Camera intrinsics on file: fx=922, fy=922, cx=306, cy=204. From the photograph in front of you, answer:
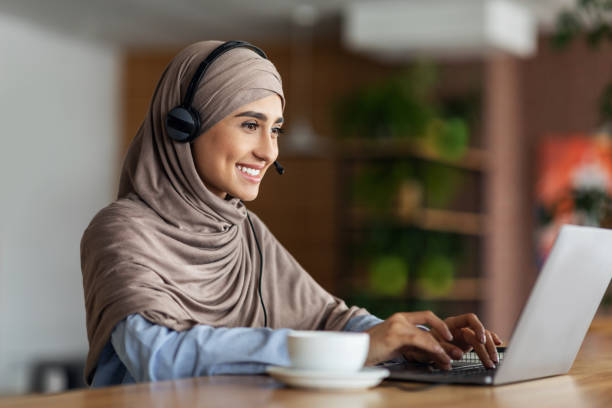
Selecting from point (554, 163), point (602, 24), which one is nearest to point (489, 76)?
point (554, 163)

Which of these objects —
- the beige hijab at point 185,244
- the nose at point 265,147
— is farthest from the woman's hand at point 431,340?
the nose at point 265,147

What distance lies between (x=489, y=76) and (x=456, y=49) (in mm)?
331

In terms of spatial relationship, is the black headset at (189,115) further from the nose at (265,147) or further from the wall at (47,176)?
the wall at (47,176)

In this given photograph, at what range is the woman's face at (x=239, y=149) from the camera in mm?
1565

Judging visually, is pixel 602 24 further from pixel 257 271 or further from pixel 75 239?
pixel 75 239

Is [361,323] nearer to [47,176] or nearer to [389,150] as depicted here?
[389,150]

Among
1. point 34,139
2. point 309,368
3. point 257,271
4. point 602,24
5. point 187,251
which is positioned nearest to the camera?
point 309,368

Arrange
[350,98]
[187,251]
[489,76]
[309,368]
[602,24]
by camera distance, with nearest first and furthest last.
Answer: [309,368] → [187,251] → [602,24] → [350,98] → [489,76]

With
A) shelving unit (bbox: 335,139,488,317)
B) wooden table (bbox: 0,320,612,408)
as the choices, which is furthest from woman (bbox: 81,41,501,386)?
shelving unit (bbox: 335,139,488,317)

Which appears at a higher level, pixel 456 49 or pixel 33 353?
pixel 456 49

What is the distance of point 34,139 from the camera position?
6199 mm

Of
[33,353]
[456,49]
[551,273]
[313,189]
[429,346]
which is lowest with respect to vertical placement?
[33,353]

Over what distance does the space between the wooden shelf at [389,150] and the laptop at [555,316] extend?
148 inches

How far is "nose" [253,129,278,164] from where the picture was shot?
158 centimetres
